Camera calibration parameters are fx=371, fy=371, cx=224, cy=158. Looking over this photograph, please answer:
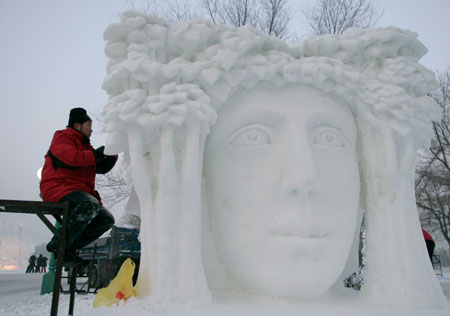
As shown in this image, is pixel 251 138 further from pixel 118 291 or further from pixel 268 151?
pixel 118 291

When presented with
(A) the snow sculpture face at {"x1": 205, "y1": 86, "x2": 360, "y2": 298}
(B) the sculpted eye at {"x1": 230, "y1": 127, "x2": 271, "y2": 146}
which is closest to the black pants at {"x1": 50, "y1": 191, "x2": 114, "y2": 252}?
(A) the snow sculpture face at {"x1": 205, "y1": 86, "x2": 360, "y2": 298}

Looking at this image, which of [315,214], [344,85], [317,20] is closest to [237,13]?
[317,20]

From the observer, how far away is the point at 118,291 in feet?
7.06

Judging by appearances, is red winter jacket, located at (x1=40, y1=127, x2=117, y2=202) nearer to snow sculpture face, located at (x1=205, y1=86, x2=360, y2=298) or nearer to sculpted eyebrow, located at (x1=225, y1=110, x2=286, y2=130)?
snow sculpture face, located at (x1=205, y1=86, x2=360, y2=298)

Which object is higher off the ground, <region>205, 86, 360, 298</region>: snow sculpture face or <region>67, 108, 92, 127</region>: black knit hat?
Answer: <region>67, 108, 92, 127</region>: black knit hat

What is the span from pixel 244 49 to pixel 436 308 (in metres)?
1.96

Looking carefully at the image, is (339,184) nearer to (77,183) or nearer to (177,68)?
(177,68)

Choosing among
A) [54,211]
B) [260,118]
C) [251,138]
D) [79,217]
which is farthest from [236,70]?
[54,211]

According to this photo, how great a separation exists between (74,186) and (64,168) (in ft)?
0.51

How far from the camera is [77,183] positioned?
2752 millimetres

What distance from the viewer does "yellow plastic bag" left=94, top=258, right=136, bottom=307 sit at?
2.11 m

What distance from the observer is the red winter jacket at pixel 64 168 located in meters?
2.66

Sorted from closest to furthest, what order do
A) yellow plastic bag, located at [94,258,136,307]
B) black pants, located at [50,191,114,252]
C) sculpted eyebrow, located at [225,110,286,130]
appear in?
yellow plastic bag, located at [94,258,136,307] < sculpted eyebrow, located at [225,110,286,130] < black pants, located at [50,191,114,252]

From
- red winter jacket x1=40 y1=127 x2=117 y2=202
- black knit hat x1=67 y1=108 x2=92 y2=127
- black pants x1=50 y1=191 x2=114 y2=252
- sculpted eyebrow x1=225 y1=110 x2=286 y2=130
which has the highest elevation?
black knit hat x1=67 y1=108 x2=92 y2=127
